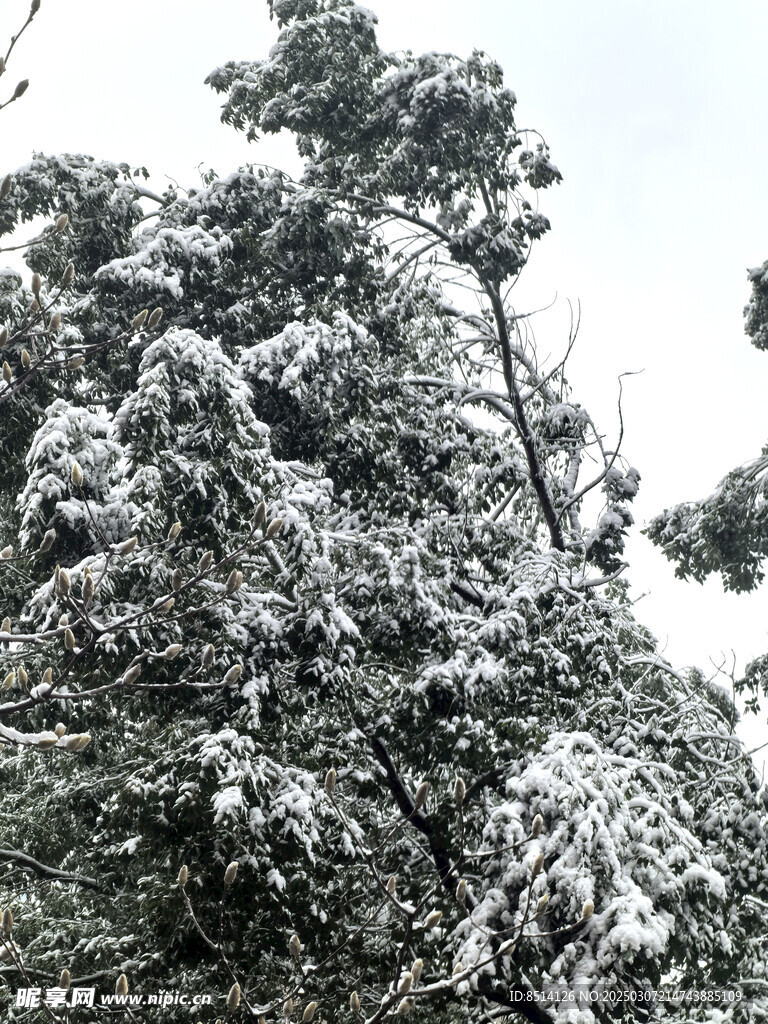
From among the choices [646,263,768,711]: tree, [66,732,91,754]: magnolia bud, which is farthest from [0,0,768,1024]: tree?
[646,263,768,711]: tree

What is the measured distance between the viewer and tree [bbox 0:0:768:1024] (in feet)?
17.5

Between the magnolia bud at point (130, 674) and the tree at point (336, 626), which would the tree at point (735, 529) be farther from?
the magnolia bud at point (130, 674)

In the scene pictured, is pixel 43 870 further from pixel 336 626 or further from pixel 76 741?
pixel 76 741

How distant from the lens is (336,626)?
5.92 metres

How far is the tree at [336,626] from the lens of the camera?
209 inches

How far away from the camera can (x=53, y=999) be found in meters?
6.16

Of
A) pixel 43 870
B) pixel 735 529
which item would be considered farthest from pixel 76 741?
pixel 735 529

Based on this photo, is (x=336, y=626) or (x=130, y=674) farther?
(x=336, y=626)

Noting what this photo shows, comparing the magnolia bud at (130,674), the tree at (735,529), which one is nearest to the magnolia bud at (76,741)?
the magnolia bud at (130,674)

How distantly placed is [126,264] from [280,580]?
305cm

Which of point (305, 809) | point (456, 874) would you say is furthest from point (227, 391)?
point (456, 874)

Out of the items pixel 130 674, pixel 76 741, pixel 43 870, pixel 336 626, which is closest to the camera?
pixel 76 741

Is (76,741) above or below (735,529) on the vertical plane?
below

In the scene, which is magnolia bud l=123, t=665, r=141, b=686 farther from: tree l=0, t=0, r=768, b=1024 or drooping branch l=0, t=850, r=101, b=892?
drooping branch l=0, t=850, r=101, b=892
